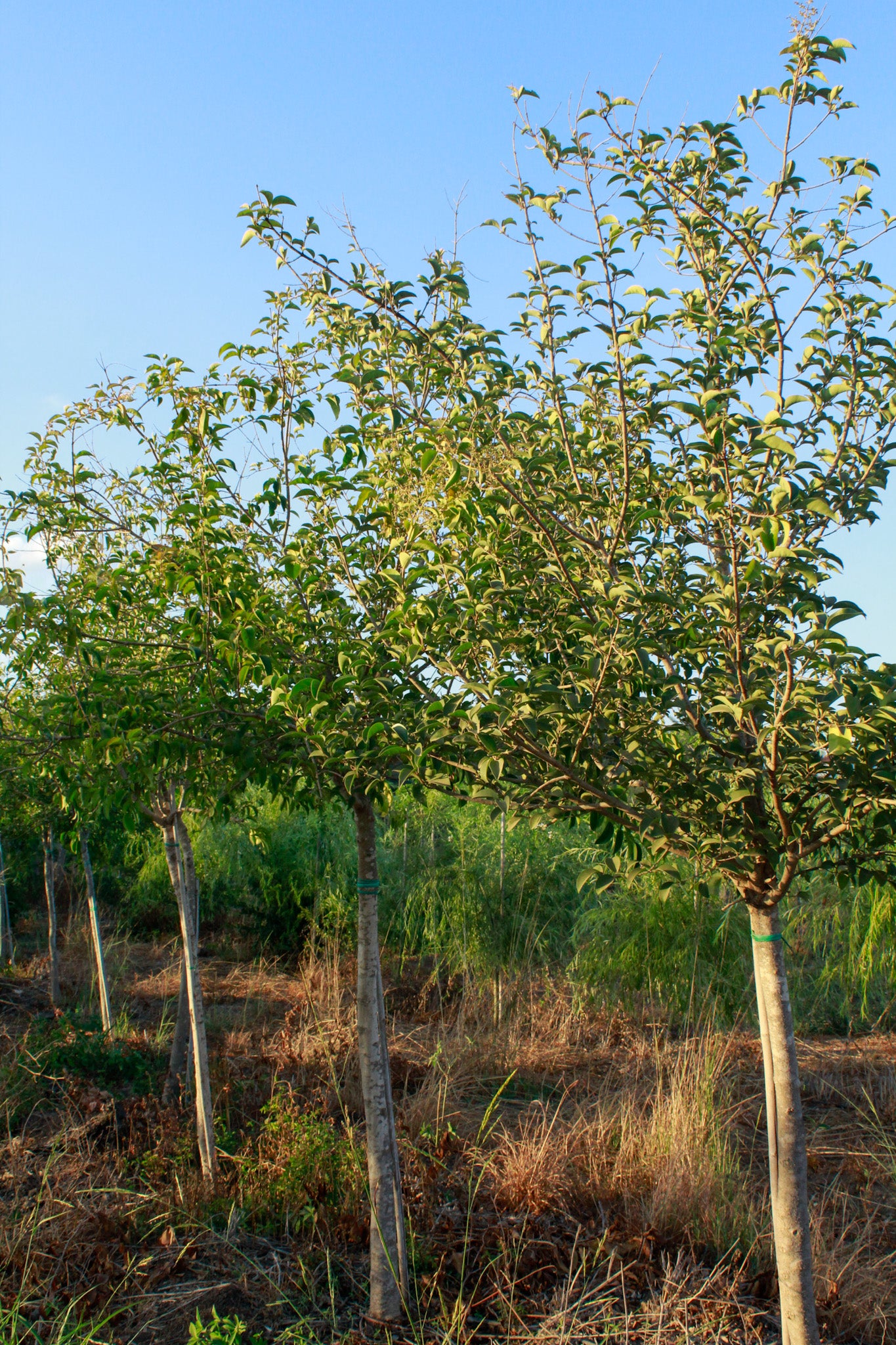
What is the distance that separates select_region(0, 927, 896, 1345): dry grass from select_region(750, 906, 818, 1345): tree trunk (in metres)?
0.66

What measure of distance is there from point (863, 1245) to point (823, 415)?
11.6 feet

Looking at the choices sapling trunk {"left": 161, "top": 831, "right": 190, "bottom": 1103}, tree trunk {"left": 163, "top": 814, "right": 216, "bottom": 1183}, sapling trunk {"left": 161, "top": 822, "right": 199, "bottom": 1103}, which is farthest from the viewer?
sapling trunk {"left": 161, "top": 831, "right": 190, "bottom": 1103}

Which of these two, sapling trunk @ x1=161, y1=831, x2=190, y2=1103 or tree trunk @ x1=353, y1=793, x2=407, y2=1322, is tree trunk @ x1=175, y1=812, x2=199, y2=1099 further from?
→ tree trunk @ x1=353, y1=793, x2=407, y2=1322

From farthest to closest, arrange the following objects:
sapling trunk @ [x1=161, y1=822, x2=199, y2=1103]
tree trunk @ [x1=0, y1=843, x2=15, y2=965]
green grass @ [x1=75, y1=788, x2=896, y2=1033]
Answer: tree trunk @ [x1=0, y1=843, x2=15, y2=965], green grass @ [x1=75, y1=788, x2=896, y2=1033], sapling trunk @ [x1=161, y1=822, x2=199, y2=1103]

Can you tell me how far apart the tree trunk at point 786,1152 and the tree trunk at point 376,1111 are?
4.59 feet

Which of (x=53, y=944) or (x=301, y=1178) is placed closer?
(x=301, y=1178)

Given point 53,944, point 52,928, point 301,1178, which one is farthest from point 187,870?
point 53,944

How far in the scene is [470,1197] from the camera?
13.5 feet

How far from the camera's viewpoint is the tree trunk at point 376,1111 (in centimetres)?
345

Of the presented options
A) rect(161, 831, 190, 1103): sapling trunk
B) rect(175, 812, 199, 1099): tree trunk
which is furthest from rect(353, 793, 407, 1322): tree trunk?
rect(161, 831, 190, 1103): sapling trunk

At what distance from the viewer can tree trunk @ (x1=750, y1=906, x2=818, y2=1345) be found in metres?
2.79

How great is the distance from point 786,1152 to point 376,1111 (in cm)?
150

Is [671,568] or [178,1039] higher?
[671,568]

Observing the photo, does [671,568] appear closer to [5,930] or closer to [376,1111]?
[376,1111]
